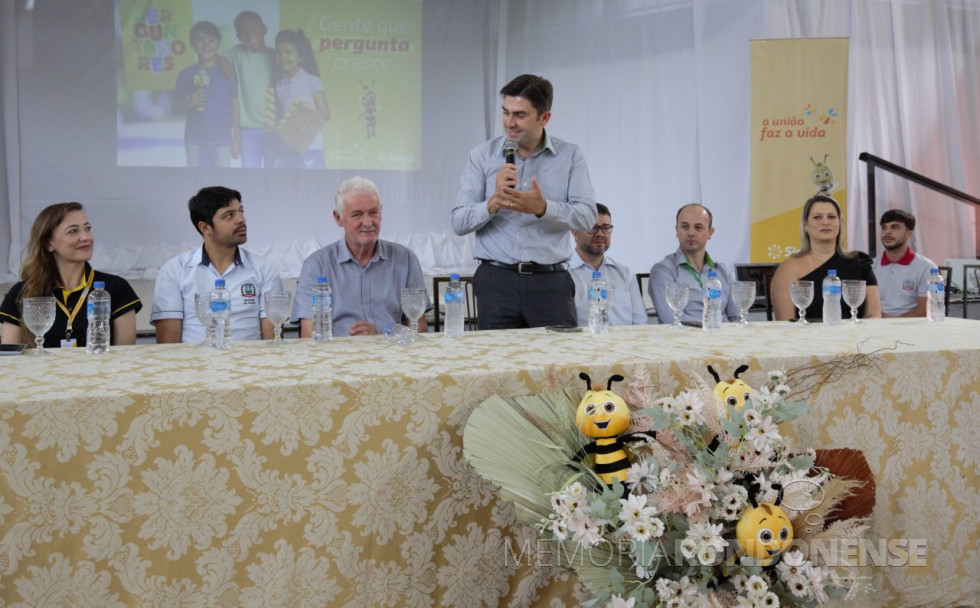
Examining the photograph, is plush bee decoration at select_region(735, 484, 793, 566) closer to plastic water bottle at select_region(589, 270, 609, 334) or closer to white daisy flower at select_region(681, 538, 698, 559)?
white daisy flower at select_region(681, 538, 698, 559)

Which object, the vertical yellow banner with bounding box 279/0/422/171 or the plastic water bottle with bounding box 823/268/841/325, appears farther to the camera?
the vertical yellow banner with bounding box 279/0/422/171

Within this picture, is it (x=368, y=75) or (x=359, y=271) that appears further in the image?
(x=368, y=75)

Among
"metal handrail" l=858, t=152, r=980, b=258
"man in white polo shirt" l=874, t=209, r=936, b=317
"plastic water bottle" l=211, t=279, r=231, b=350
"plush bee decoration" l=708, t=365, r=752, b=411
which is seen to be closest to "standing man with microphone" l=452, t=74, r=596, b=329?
"plastic water bottle" l=211, t=279, r=231, b=350

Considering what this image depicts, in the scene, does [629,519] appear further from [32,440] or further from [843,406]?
[32,440]

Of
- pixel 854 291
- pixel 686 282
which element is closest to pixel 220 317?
pixel 854 291

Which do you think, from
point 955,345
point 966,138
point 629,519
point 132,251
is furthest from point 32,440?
point 966,138

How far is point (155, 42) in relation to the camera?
15.8 feet

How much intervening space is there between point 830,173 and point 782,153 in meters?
0.31

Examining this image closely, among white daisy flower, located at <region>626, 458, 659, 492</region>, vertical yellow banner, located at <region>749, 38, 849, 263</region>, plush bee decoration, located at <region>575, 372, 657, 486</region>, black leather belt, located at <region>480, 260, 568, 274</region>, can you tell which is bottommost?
white daisy flower, located at <region>626, 458, 659, 492</region>

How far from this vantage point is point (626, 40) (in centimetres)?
566

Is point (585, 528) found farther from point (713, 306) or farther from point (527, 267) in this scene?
point (527, 267)

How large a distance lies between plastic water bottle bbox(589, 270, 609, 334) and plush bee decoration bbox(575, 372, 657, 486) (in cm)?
79

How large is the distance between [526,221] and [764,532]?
163cm

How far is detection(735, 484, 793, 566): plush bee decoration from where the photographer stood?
52.8 inches
